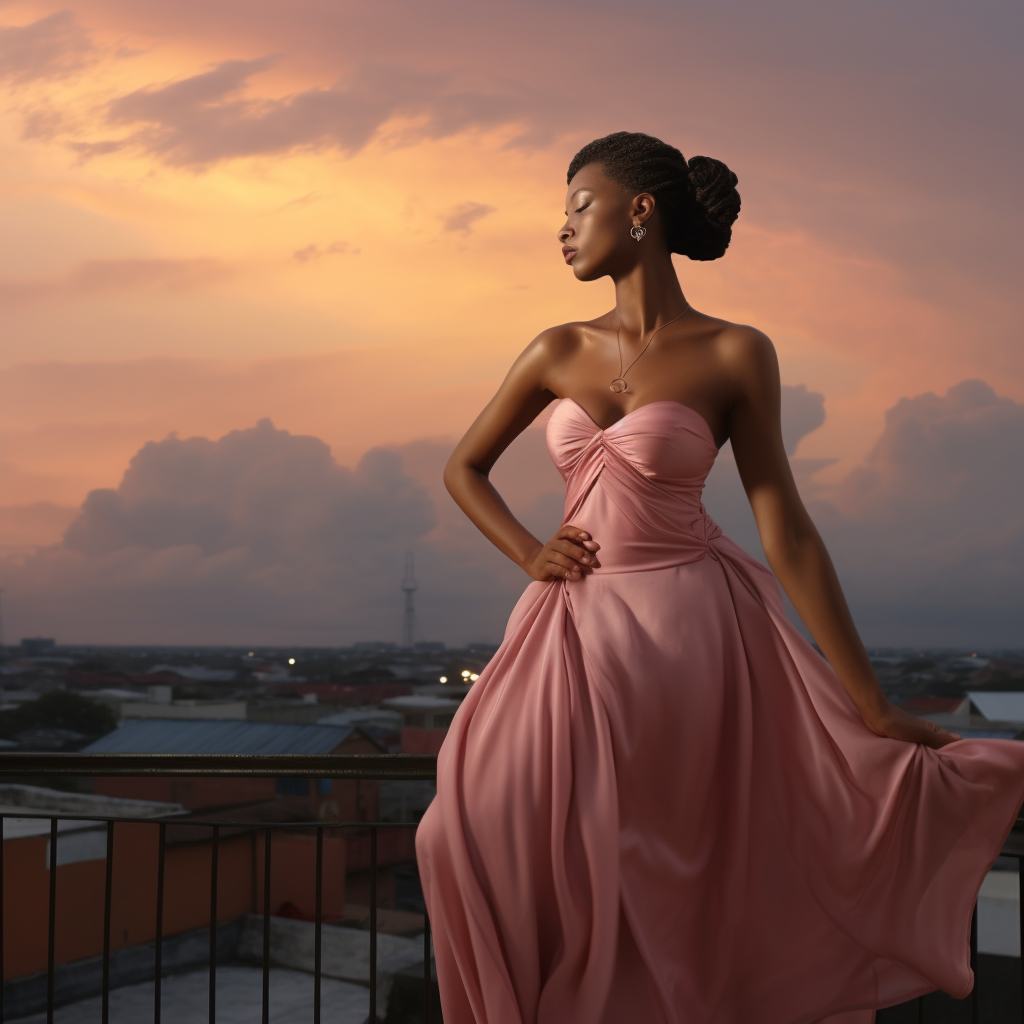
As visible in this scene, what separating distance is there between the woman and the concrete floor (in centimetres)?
2524

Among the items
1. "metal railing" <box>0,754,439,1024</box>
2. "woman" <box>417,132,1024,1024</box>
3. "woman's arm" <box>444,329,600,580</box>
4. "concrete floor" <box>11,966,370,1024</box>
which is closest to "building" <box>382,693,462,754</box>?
"concrete floor" <box>11,966,370,1024</box>

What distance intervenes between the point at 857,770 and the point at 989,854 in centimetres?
22

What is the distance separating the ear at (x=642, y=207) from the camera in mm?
1613

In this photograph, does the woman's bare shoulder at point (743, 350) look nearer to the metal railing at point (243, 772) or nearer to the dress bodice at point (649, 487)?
the dress bodice at point (649, 487)

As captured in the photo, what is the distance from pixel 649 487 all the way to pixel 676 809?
459 millimetres

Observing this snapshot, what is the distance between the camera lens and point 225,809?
3184cm

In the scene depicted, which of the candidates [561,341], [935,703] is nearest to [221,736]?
[935,703]

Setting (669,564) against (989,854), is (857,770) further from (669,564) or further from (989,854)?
(669,564)

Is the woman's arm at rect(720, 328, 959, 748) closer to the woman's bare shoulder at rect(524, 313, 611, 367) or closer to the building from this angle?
the woman's bare shoulder at rect(524, 313, 611, 367)

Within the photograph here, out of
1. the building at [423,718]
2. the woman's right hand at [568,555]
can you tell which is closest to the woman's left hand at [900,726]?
the woman's right hand at [568,555]

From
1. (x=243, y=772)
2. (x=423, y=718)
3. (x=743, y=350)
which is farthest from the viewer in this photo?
(x=423, y=718)

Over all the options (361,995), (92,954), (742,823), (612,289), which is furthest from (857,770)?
(92,954)

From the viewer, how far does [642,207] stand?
5.30 ft

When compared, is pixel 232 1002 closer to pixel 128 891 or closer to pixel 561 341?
pixel 128 891
